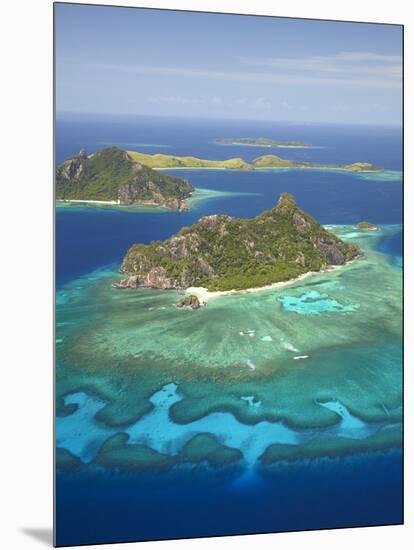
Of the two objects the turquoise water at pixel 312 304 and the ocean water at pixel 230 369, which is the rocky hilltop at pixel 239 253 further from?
the turquoise water at pixel 312 304

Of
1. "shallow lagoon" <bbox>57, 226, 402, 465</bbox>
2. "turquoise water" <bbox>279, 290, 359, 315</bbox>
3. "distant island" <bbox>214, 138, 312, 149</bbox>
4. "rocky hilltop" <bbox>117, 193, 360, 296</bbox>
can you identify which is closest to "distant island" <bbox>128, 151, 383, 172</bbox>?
"distant island" <bbox>214, 138, 312, 149</bbox>

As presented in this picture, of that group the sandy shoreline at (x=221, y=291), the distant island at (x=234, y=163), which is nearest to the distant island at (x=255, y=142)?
the distant island at (x=234, y=163)


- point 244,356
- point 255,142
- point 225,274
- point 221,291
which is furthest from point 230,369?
point 255,142

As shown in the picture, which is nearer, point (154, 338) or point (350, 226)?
point (154, 338)

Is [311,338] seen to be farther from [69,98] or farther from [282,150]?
[69,98]

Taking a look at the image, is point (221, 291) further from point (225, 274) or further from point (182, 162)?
point (182, 162)

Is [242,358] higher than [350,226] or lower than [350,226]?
lower

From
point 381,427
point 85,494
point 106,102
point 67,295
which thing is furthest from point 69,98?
point 381,427
